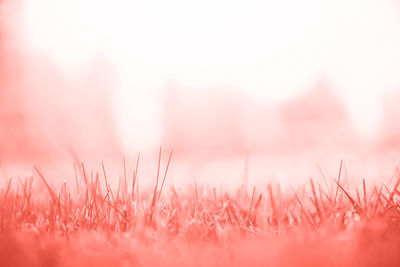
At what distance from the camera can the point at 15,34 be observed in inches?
533

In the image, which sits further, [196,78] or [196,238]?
[196,78]

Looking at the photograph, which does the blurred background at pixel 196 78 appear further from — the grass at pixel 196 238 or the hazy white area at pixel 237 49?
the grass at pixel 196 238

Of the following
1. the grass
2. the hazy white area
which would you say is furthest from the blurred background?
the grass

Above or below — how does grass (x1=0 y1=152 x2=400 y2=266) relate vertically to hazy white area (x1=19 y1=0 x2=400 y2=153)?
below

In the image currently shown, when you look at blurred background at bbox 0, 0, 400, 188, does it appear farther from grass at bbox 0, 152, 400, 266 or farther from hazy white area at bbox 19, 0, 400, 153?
grass at bbox 0, 152, 400, 266

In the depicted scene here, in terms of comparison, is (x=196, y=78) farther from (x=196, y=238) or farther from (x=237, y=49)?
(x=196, y=238)

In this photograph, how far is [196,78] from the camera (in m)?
27.8

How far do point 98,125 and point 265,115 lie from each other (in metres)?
15.1

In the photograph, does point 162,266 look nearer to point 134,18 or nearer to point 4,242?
point 4,242

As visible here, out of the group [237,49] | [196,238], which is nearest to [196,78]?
[237,49]

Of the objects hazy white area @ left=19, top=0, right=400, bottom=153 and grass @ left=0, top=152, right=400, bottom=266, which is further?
hazy white area @ left=19, top=0, right=400, bottom=153

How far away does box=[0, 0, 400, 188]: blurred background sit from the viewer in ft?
35.2

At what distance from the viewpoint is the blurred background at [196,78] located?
1073 cm

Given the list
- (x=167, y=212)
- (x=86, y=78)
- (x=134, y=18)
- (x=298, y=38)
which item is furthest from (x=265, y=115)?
(x=167, y=212)
